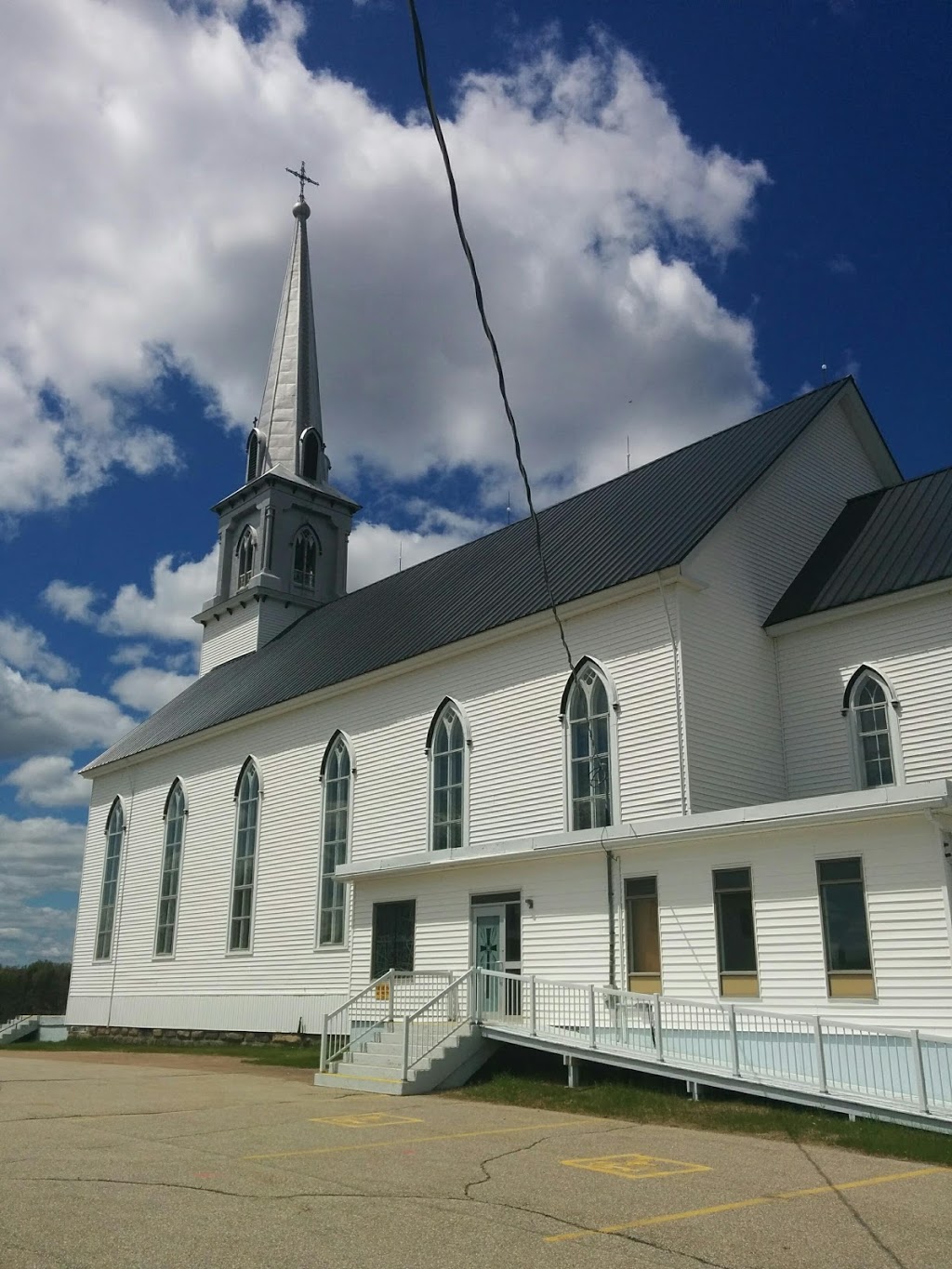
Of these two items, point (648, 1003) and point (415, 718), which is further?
point (415, 718)

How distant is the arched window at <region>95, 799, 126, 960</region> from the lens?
36.2m

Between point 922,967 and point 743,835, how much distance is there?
302 centimetres

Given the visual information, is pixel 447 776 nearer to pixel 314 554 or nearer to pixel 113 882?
pixel 113 882

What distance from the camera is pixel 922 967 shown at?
14516 millimetres

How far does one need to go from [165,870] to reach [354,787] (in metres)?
10.4

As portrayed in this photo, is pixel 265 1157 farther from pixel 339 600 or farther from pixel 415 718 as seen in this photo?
pixel 339 600

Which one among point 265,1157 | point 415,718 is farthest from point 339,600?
point 265,1157

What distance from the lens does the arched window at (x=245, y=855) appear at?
2989 cm

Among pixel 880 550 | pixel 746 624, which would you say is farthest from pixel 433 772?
pixel 880 550

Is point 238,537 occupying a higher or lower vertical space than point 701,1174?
higher

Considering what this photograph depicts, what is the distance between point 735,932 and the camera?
16.6m

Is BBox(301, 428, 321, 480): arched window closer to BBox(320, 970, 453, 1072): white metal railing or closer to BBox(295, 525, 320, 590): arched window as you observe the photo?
BBox(295, 525, 320, 590): arched window

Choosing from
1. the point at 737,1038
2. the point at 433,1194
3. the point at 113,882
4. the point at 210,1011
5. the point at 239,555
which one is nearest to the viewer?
the point at 433,1194

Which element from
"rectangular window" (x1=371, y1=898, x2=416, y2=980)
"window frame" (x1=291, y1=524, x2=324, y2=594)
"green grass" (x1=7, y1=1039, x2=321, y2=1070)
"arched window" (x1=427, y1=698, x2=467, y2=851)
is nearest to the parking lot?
"rectangular window" (x1=371, y1=898, x2=416, y2=980)
